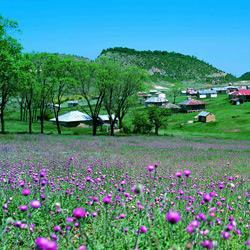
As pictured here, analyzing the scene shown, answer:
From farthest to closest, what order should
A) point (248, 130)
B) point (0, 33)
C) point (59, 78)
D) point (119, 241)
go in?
point (248, 130) < point (59, 78) < point (0, 33) < point (119, 241)

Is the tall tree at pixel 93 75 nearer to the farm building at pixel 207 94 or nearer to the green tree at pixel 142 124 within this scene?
the green tree at pixel 142 124

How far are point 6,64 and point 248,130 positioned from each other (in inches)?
1976

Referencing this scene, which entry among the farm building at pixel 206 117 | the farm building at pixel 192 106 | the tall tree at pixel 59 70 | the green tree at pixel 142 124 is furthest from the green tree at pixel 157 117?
the farm building at pixel 192 106

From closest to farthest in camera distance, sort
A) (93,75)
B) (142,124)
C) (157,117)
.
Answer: (93,75) < (157,117) < (142,124)

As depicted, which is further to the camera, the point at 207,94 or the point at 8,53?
the point at 207,94

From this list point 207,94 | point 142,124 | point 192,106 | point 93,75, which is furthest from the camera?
point 207,94

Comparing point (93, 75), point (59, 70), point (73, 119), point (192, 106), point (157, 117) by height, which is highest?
point (59, 70)

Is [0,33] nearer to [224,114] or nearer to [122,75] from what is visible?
[122,75]

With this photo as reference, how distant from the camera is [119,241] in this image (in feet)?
13.3

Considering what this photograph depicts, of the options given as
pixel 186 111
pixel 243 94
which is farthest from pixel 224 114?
pixel 243 94

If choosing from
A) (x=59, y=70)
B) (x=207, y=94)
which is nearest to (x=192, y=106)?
(x=207, y=94)

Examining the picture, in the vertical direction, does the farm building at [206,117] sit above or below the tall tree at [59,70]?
below

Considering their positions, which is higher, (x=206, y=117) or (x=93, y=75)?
(x=93, y=75)

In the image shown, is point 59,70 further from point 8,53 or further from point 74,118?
point 74,118
